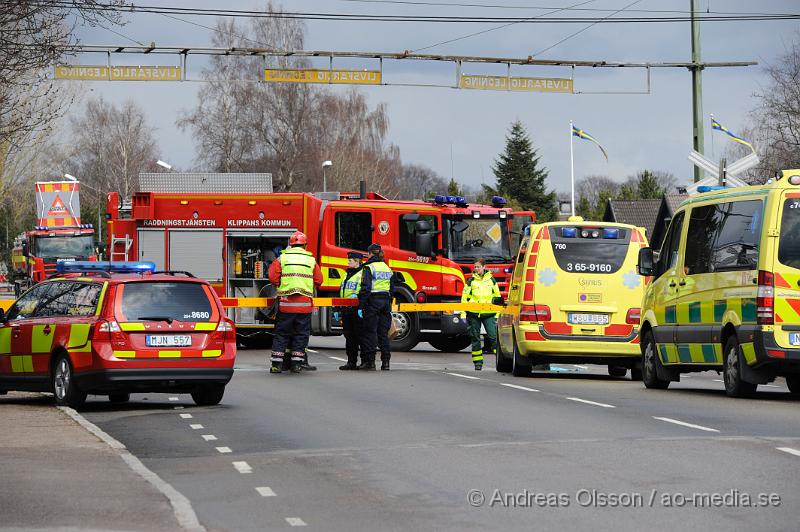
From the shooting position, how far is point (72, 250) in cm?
5775

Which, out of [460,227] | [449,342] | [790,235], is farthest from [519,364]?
[449,342]

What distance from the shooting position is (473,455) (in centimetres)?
1172

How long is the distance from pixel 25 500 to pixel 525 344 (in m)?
12.5

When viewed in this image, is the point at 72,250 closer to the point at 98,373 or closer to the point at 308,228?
the point at 308,228

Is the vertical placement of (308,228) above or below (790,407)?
above

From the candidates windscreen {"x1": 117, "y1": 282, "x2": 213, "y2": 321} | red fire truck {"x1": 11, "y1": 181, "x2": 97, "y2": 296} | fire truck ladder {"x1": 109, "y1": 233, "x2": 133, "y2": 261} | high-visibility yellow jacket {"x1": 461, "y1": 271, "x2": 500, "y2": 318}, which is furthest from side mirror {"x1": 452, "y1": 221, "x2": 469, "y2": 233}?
red fire truck {"x1": 11, "y1": 181, "x2": 97, "y2": 296}

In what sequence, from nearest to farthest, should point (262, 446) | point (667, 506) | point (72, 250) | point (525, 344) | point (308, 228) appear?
point (667, 506) → point (262, 446) → point (525, 344) → point (308, 228) → point (72, 250)

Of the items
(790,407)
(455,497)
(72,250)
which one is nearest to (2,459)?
(455,497)

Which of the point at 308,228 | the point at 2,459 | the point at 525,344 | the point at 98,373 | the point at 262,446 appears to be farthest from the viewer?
the point at 308,228

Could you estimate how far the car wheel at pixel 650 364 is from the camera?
1955 cm

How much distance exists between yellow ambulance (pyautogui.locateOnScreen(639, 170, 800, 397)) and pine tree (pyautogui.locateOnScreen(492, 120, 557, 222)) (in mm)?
88259

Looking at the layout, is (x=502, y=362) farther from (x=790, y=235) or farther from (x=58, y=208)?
(x=58, y=208)

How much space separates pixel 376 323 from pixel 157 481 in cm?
1312

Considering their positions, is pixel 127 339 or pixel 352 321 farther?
pixel 352 321
